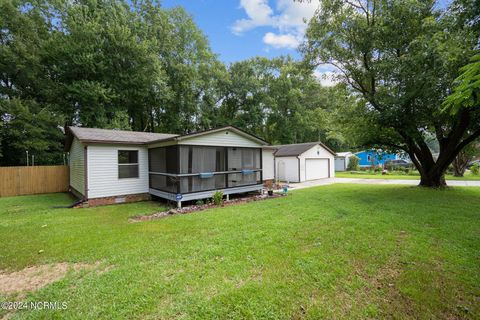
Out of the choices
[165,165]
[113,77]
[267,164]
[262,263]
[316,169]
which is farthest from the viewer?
[316,169]

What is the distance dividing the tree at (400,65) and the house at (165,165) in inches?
240

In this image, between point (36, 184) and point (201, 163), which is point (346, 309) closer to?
point (201, 163)

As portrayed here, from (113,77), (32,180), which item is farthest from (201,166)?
(113,77)

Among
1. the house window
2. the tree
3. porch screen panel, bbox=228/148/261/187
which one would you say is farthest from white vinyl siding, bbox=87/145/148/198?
the tree

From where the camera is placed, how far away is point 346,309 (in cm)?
251

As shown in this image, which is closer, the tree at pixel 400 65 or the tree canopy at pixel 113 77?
the tree at pixel 400 65

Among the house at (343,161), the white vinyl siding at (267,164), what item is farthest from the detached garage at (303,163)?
the house at (343,161)

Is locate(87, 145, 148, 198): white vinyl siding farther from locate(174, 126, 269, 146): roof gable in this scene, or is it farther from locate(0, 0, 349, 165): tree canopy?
locate(0, 0, 349, 165): tree canopy

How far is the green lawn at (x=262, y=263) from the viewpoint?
256 cm

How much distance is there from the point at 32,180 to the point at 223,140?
36.5 feet

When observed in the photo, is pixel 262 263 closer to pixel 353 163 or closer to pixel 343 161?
pixel 353 163

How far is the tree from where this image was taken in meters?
7.75

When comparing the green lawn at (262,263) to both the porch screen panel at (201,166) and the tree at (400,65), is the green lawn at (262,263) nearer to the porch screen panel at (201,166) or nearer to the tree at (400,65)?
the porch screen panel at (201,166)

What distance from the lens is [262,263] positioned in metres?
3.57
